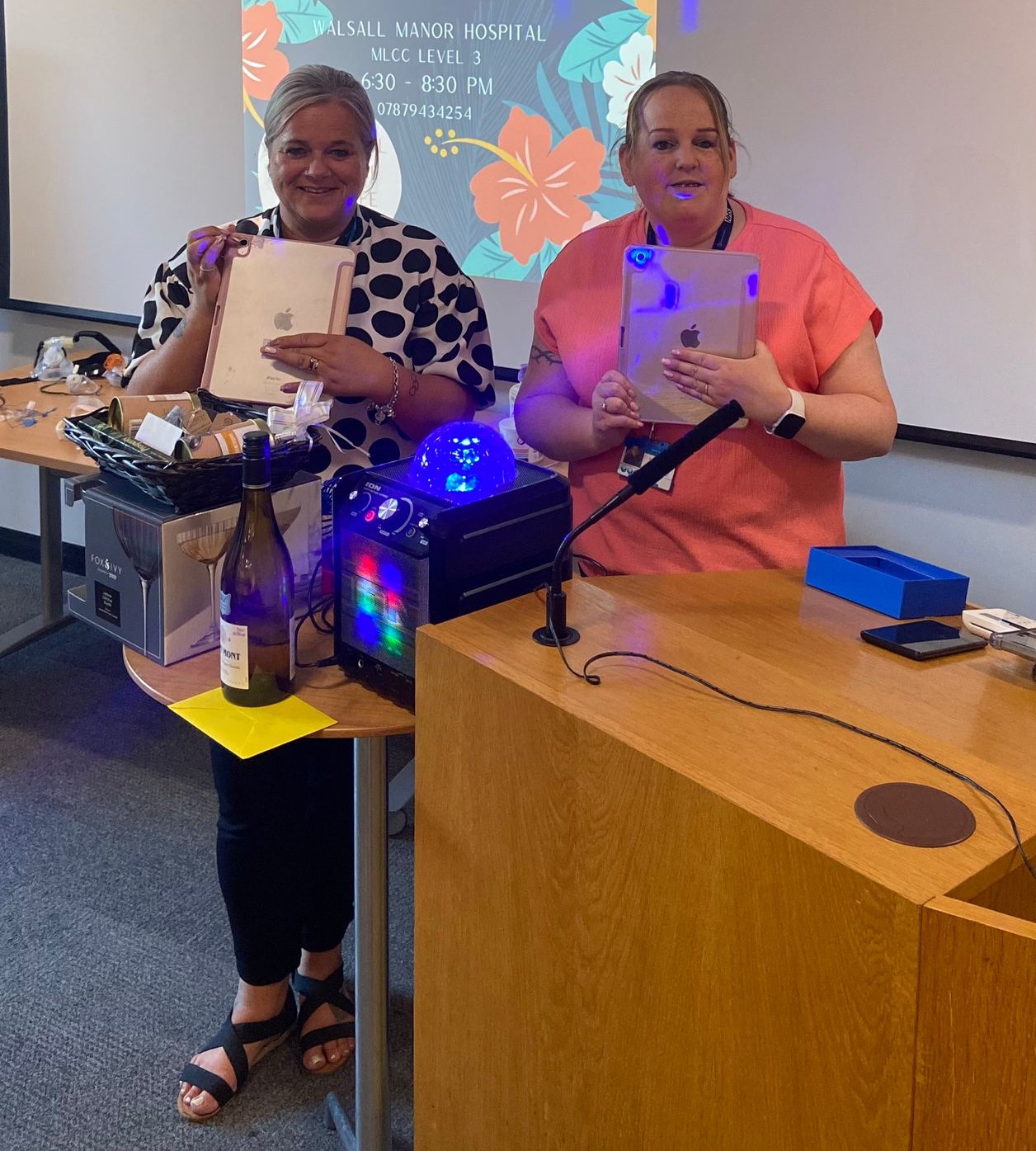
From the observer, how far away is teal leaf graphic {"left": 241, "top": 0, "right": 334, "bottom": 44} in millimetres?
2998

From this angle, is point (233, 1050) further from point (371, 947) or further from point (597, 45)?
→ point (597, 45)

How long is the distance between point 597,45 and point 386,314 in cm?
120

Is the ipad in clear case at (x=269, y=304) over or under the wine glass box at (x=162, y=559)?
over

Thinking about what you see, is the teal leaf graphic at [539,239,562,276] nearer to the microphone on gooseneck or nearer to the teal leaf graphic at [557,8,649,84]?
the teal leaf graphic at [557,8,649,84]

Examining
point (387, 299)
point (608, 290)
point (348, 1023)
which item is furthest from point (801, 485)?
point (348, 1023)

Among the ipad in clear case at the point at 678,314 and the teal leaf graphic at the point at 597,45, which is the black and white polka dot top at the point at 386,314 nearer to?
the ipad in clear case at the point at 678,314

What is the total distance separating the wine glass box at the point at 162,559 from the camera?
140 cm

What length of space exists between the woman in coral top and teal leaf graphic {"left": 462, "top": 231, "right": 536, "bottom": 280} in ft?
3.75

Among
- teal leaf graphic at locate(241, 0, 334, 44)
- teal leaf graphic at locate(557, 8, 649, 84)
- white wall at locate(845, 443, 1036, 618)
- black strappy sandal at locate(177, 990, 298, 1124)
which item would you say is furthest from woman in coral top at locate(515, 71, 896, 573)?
teal leaf graphic at locate(241, 0, 334, 44)

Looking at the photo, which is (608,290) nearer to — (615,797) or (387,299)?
(387,299)

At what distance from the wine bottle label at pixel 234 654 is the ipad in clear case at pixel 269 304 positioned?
0.52 metres

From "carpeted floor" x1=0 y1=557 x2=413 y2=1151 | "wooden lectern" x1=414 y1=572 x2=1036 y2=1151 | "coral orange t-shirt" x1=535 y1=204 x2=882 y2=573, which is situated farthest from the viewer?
"carpeted floor" x1=0 y1=557 x2=413 y2=1151

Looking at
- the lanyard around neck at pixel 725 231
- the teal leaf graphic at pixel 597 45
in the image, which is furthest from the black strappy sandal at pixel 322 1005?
the teal leaf graphic at pixel 597 45

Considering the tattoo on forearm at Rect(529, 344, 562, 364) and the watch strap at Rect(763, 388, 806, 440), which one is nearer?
the watch strap at Rect(763, 388, 806, 440)
